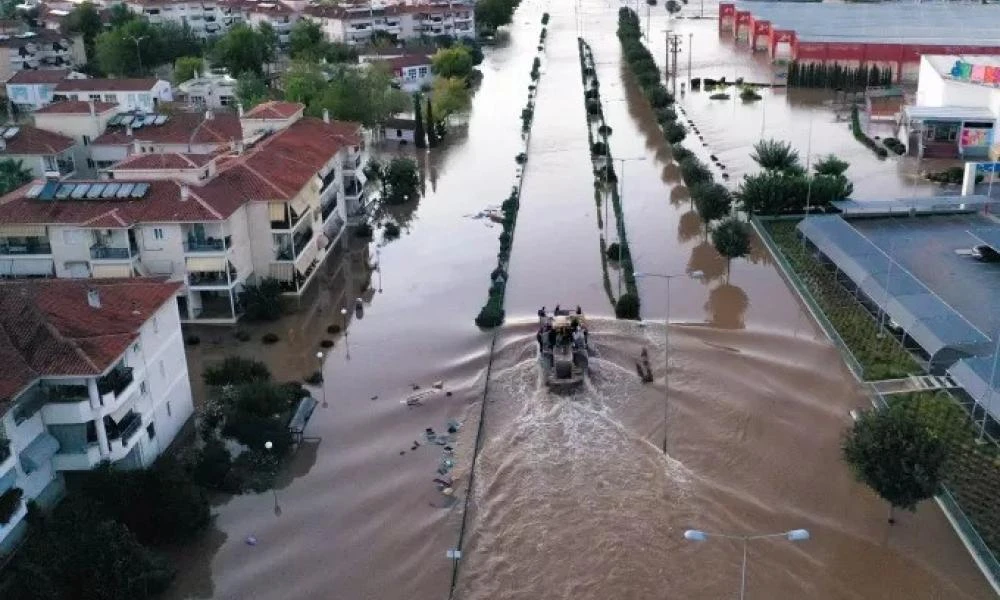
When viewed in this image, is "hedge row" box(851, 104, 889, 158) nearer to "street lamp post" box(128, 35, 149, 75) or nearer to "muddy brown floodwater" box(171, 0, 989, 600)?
"muddy brown floodwater" box(171, 0, 989, 600)

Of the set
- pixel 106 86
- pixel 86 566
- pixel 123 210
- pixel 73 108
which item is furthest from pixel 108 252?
pixel 106 86

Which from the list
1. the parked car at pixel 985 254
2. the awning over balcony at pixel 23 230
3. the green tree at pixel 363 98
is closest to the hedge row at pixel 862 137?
the parked car at pixel 985 254

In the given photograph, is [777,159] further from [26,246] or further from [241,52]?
[241,52]

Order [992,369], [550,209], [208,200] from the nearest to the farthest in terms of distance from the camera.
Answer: [992,369] < [208,200] < [550,209]

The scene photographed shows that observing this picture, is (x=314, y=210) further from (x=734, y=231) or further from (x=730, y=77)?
(x=730, y=77)

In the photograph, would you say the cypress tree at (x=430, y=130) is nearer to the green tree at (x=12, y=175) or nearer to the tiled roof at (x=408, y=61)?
the tiled roof at (x=408, y=61)

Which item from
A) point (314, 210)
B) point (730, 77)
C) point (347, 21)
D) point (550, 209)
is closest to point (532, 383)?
point (314, 210)

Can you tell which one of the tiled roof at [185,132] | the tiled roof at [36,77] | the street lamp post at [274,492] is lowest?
the street lamp post at [274,492]
